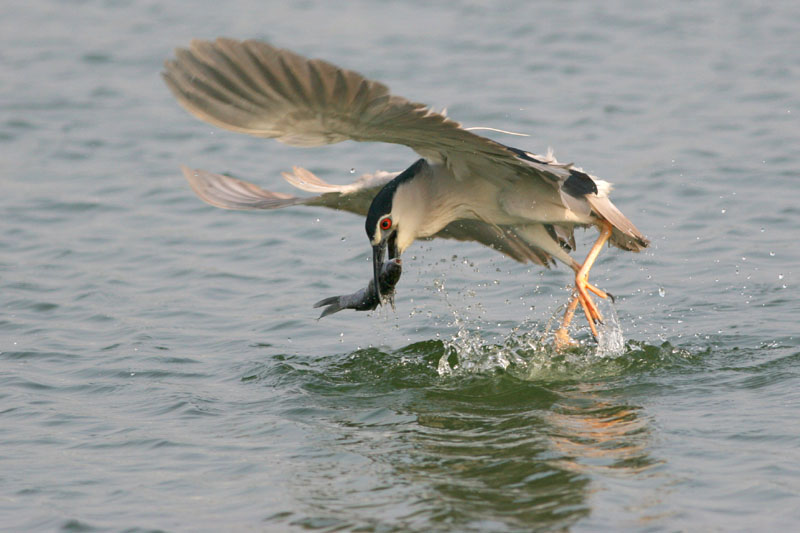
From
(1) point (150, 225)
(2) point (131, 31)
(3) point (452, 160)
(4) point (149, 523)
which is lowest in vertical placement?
(4) point (149, 523)

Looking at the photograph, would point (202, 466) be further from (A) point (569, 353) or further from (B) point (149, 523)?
(A) point (569, 353)

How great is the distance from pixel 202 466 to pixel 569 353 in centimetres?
251

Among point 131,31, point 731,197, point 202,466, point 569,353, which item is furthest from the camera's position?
point 131,31

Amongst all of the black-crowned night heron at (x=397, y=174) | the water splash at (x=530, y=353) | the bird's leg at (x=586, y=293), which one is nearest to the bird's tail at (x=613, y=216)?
the black-crowned night heron at (x=397, y=174)

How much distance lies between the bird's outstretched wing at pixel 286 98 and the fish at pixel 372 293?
2.86 ft

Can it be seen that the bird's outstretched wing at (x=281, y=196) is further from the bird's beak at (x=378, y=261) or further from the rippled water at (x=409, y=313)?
the rippled water at (x=409, y=313)

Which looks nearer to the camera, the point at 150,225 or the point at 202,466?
the point at 202,466

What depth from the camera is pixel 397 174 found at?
6.86 metres

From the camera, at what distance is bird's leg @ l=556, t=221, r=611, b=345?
22.9 feet

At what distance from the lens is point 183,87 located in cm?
523

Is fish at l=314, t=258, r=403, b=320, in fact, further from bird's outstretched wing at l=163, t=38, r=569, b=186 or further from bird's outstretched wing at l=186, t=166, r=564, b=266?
bird's outstretched wing at l=163, t=38, r=569, b=186

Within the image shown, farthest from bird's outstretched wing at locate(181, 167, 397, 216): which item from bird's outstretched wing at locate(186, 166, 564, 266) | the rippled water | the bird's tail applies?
the bird's tail

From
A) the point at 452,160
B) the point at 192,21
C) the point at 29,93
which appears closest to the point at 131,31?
the point at 192,21

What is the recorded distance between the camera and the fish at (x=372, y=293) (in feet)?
20.6
